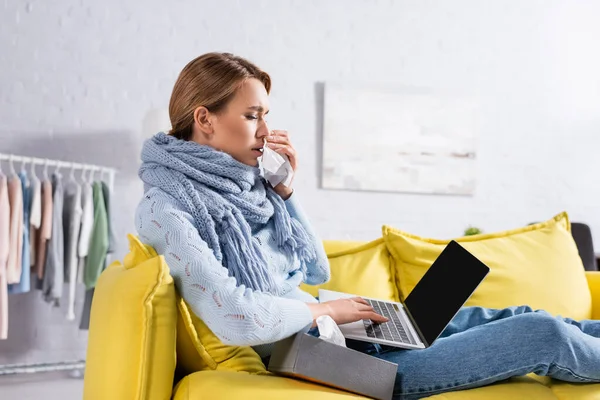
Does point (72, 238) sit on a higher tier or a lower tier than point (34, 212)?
lower

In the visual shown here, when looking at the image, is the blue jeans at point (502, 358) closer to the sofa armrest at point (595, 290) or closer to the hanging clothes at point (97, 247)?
the sofa armrest at point (595, 290)

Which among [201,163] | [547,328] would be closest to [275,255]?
[201,163]

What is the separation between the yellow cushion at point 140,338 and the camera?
4.33 feet

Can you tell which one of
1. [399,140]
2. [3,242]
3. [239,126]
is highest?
[239,126]

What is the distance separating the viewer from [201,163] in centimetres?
160

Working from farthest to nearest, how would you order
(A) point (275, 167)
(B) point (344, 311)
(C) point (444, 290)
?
(A) point (275, 167)
(C) point (444, 290)
(B) point (344, 311)

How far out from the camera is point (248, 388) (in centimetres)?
127

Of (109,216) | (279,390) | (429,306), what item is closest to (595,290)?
(429,306)

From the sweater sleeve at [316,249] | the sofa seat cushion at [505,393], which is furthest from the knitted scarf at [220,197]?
the sofa seat cushion at [505,393]

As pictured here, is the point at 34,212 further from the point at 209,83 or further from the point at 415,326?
the point at 415,326

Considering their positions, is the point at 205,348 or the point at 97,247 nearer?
the point at 205,348

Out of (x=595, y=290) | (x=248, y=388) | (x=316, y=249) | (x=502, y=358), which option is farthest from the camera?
(x=595, y=290)

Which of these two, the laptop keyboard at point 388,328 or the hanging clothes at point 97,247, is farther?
the hanging clothes at point 97,247

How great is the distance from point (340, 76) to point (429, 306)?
99.1 inches
